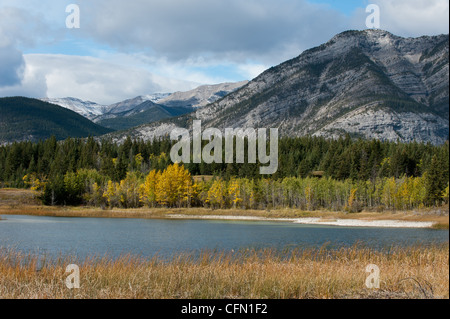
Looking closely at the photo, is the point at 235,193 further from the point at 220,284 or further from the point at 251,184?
the point at 220,284

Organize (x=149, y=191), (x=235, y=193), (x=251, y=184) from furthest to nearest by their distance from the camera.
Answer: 1. (x=251, y=184)
2. (x=235, y=193)
3. (x=149, y=191)

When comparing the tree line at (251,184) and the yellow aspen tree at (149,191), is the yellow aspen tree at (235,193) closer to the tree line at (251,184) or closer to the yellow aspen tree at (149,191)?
the tree line at (251,184)

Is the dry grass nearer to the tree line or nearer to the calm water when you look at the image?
the calm water

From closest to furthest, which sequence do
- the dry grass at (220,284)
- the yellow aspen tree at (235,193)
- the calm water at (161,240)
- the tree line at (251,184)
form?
the dry grass at (220,284), the calm water at (161,240), the tree line at (251,184), the yellow aspen tree at (235,193)

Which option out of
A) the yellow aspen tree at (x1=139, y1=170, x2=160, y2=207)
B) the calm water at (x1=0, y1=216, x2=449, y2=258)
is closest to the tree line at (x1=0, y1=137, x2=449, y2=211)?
the yellow aspen tree at (x1=139, y1=170, x2=160, y2=207)

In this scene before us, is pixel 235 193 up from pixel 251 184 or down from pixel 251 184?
down

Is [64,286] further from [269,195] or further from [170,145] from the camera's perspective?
[170,145]

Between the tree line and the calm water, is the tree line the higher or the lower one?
the higher one

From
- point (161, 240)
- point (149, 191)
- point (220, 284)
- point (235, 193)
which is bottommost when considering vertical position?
point (161, 240)

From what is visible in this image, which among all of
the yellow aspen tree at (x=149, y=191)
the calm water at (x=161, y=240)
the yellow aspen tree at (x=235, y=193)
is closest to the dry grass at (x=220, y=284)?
the calm water at (x=161, y=240)

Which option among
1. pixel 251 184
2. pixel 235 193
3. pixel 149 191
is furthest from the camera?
pixel 251 184

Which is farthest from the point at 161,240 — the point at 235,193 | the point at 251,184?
the point at 251,184
